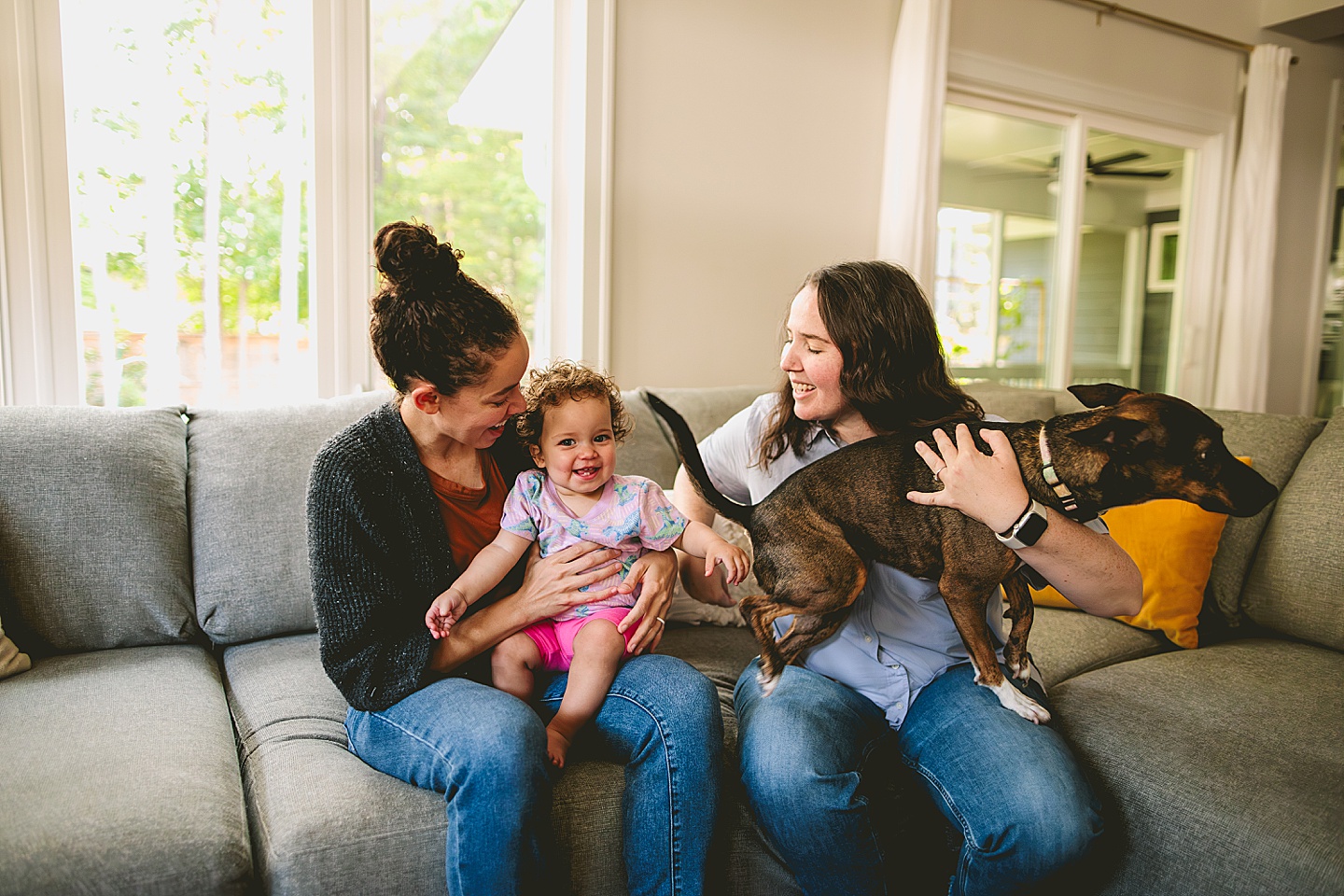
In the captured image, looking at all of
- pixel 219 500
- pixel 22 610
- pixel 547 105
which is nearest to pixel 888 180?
pixel 547 105


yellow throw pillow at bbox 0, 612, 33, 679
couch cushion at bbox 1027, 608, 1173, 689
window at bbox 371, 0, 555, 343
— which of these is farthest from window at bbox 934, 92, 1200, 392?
yellow throw pillow at bbox 0, 612, 33, 679

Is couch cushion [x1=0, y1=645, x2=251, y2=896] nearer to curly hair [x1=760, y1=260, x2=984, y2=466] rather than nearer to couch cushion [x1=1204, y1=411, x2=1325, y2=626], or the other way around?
curly hair [x1=760, y1=260, x2=984, y2=466]

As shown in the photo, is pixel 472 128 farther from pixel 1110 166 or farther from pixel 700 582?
pixel 1110 166

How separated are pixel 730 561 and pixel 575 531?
27cm

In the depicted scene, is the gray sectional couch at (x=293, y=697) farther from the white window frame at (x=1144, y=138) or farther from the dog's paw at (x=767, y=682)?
the white window frame at (x=1144, y=138)

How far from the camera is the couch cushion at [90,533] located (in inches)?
66.2

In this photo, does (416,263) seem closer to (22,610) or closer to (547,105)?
(22,610)

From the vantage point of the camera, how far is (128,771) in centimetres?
126

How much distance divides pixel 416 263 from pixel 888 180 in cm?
251

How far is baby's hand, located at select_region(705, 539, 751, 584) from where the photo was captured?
55.9 inches

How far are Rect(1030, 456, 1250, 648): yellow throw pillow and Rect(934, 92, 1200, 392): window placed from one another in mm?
1878

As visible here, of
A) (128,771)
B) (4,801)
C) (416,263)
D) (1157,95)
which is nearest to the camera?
(4,801)

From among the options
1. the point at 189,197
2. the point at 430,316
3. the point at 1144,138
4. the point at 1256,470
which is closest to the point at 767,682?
the point at 430,316

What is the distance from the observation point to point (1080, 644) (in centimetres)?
206
